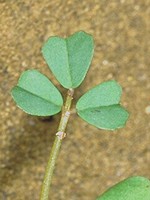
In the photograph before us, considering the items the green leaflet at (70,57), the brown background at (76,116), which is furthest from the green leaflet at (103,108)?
the brown background at (76,116)

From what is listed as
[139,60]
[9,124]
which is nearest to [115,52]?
[139,60]

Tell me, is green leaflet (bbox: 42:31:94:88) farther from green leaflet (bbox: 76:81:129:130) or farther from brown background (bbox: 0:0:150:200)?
brown background (bbox: 0:0:150:200)

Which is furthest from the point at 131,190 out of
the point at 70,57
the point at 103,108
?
the point at 70,57

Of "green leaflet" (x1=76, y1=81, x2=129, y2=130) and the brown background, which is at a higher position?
"green leaflet" (x1=76, y1=81, x2=129, y2=130)

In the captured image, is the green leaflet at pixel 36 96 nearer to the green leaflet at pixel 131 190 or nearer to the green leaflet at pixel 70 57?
the green leaflet at pixel 70 57

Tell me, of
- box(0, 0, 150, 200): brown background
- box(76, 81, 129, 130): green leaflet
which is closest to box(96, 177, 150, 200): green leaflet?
box(76, 81, 129, 130): green leaflet

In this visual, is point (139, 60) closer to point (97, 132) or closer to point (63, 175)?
point (97, 132)
